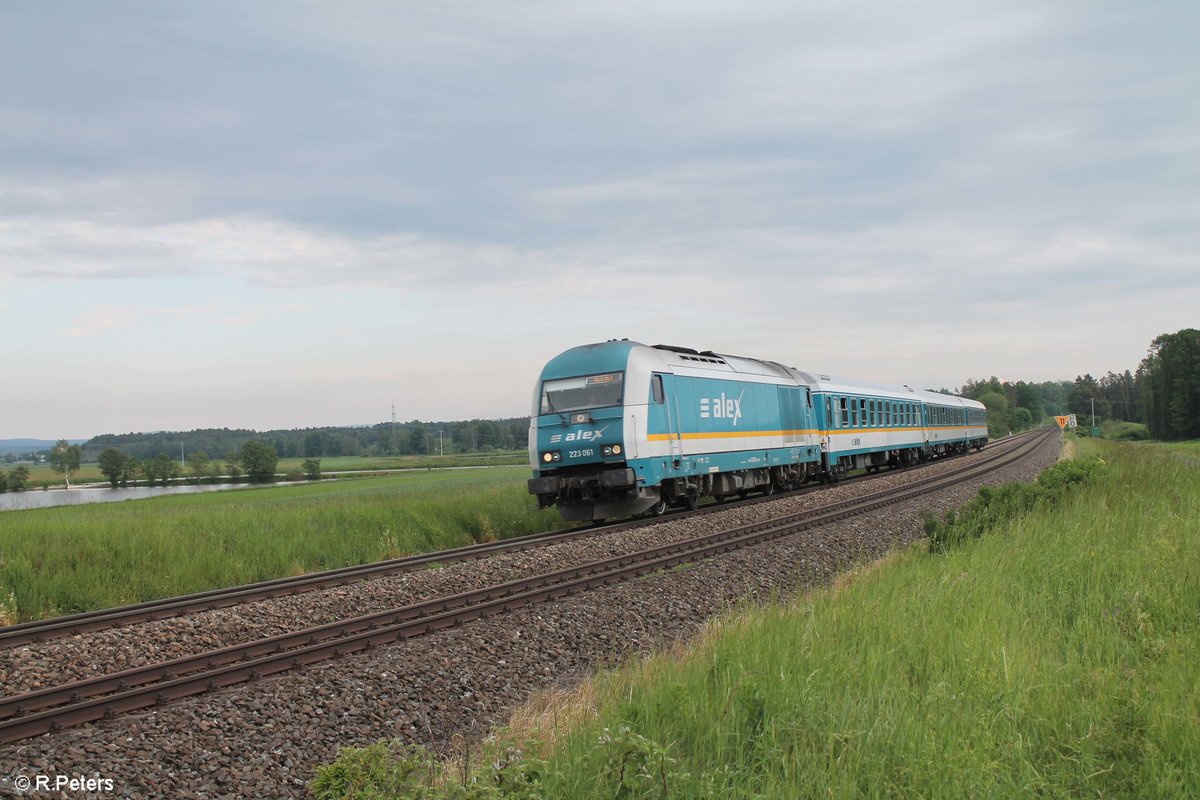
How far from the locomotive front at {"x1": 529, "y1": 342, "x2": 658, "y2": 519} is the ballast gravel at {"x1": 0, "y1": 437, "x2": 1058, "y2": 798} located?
11.6 ft

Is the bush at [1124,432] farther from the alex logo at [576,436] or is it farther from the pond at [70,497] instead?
the alex logo at [576,436]

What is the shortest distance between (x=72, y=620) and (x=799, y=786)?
904cm

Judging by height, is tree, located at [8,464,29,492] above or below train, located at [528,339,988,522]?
below

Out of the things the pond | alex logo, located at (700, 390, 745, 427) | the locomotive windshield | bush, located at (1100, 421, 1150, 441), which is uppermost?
the locomotive windshield

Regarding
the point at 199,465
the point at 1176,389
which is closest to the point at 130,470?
the point at 199,465

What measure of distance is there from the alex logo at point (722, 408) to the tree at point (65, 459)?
9366 centimetres

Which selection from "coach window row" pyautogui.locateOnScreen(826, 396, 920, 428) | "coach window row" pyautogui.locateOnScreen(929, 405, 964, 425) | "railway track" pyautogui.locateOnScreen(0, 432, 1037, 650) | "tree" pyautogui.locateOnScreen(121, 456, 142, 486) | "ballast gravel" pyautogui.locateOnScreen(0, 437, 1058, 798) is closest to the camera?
"ballast gravel" pyautogui.locateOnScreen(0, 437, 1058, 798)

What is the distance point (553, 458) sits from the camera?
1798 cm

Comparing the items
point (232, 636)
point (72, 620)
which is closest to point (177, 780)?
point (232, 636)

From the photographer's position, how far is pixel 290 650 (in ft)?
27.4

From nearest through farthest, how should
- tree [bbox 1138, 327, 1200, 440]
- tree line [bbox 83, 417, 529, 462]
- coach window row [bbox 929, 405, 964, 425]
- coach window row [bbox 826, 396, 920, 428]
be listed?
coach window row [bbox 826, 396, 920, 428] < coach window row [bbox 929, 405, 964, 425] < tree [bbox 1138, 327, 1200, 440] < tree line [bbox 83, 417, 529, 462]

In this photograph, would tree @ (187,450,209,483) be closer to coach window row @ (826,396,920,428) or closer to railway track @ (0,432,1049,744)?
coach window row @ (826,396,920,428)

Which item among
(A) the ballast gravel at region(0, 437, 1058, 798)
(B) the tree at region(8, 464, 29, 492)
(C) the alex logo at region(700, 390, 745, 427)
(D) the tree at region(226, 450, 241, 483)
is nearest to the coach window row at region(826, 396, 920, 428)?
(C) the alex logo at region(700, 390, 745, 427)

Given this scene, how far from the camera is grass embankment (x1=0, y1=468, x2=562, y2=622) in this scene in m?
12.4
